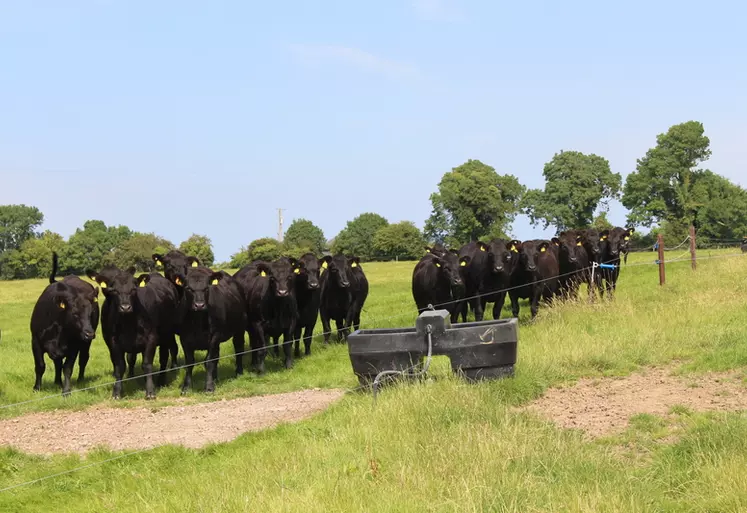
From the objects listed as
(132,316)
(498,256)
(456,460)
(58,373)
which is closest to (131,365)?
(58,373)

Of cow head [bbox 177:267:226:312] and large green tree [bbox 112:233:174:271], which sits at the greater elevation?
large green tree [bbox 112:233:174:271]

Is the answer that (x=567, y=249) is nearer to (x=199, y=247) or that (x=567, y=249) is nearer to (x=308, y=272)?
(x=308, y=272)

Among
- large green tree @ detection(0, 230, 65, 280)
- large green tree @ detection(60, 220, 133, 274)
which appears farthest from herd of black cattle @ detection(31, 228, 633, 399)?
large green tree @ detection(0, 230, 65, 280)

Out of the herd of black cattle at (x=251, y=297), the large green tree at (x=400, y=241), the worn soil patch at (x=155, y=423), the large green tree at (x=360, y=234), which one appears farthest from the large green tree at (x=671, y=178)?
the worn soil patch at (x=155, y=423)

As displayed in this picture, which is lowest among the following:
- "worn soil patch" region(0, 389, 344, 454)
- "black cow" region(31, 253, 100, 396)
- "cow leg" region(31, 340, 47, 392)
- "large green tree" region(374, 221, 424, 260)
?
"worn soil patch" region(0, 389, 344, 454)

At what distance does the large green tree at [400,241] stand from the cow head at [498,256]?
219ft

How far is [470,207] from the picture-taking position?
80125 millimetres

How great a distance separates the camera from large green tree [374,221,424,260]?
85.6 metres

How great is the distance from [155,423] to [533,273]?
1008 cm

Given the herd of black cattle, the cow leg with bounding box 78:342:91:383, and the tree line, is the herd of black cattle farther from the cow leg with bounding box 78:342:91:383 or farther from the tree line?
the tree line

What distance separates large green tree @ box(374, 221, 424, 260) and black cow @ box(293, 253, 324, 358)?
68060mm

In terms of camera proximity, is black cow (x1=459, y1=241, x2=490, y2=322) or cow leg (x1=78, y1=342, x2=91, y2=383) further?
black cow (x1=459, y1=241, x2=490, y2=322)

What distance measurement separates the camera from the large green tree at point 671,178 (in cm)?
6619

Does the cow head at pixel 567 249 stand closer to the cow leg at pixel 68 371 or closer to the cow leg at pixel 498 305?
the cow leg at pixel 498 305
